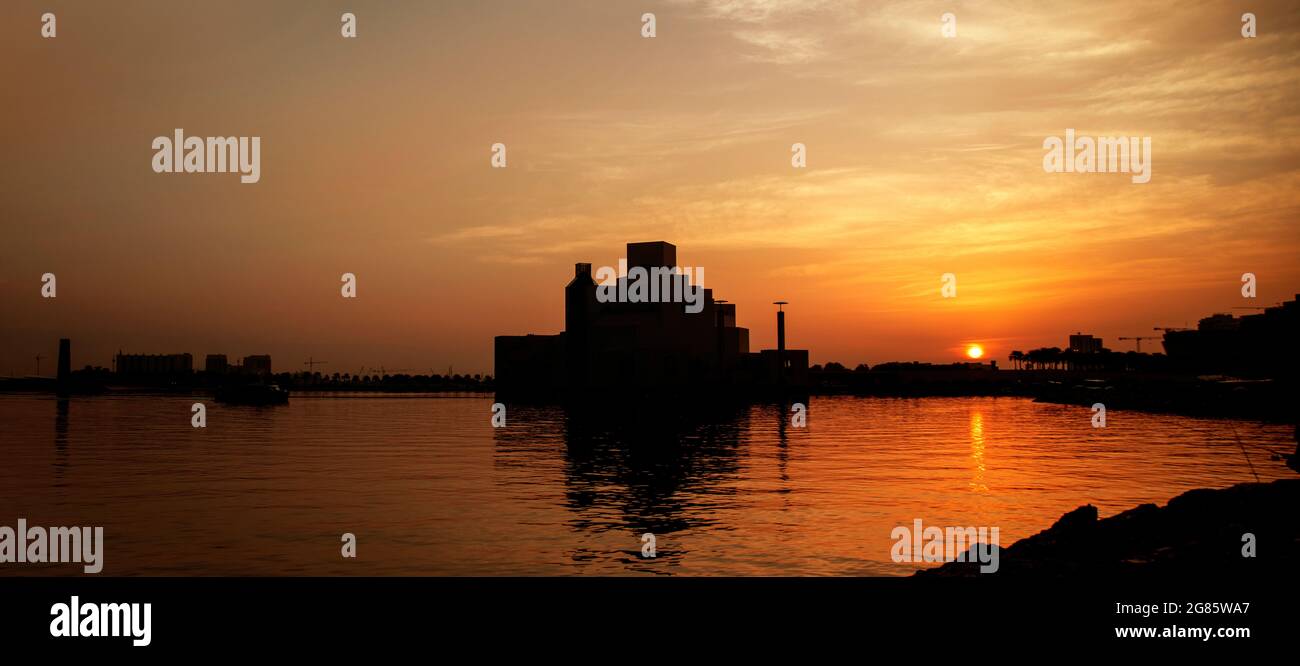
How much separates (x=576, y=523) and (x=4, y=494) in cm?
3162

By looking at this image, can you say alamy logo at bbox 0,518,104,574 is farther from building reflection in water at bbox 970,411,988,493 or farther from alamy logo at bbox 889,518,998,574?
building reflection in water at bbox 970,411,988,493

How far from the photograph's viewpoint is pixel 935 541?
30078 millimetres

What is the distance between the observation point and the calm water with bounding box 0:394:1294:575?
89.7 feet

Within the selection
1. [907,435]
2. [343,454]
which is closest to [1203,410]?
[907,435]

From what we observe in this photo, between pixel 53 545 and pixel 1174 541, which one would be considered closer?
pixel 1174 541

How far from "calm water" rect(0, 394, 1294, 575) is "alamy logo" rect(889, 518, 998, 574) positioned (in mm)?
707

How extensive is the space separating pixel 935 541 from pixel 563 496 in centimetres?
1854

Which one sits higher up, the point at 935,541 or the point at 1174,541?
the point at 1174,541
